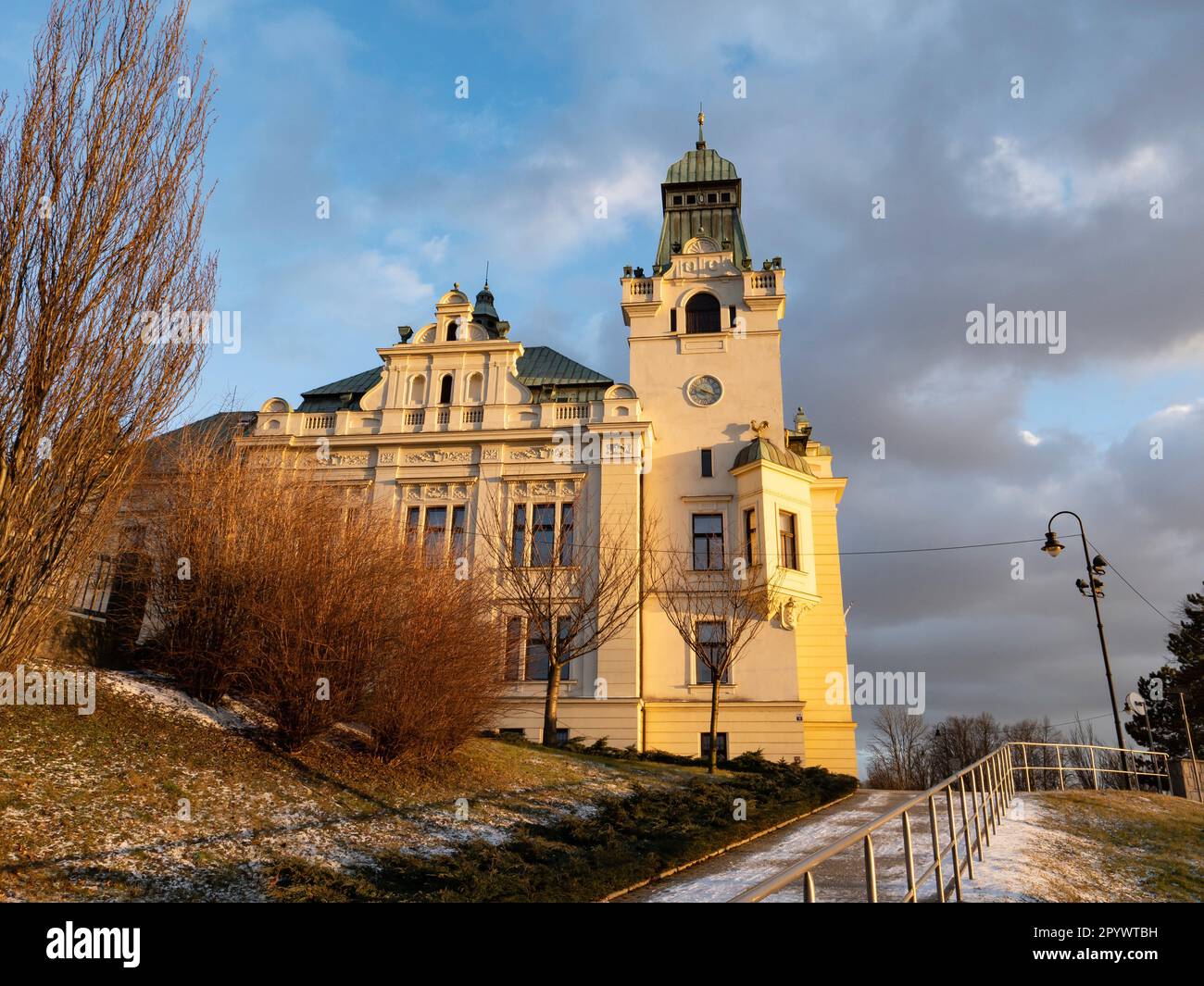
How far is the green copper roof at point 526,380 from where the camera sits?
36.9m

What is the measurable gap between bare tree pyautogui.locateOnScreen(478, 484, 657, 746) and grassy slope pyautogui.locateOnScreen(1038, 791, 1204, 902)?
13125 mm

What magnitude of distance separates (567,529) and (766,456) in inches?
300

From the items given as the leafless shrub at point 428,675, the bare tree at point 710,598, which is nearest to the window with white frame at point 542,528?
the bare tree at point 710,598

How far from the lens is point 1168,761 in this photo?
2503 centimetres

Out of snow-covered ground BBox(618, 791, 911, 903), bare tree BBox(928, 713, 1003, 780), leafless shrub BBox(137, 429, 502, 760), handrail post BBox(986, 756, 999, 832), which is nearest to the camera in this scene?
snow-covered ground BBox(618, 791, 911, 903)

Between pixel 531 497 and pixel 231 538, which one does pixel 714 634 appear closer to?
pixel 531 497

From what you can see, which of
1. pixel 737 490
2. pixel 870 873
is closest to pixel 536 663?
pixel 737 490

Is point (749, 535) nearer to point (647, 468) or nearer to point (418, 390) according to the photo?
point (647, 468)

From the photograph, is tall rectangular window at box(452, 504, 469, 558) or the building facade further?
tall rectangular window at box(452, 504, 469, 558)

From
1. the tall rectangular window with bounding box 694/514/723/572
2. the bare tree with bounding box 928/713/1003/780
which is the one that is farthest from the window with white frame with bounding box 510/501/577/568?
the bare tree with bounding box 928/713/1003/780

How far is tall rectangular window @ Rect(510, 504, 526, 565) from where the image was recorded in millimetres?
31953

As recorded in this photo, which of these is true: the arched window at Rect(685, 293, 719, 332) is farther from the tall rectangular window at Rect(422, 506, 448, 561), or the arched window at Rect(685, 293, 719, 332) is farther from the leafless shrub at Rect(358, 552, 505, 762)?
the leafless shrub at Rect(358, 552, 505, 762)

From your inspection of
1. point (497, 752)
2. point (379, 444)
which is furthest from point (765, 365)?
point (497, 752)
